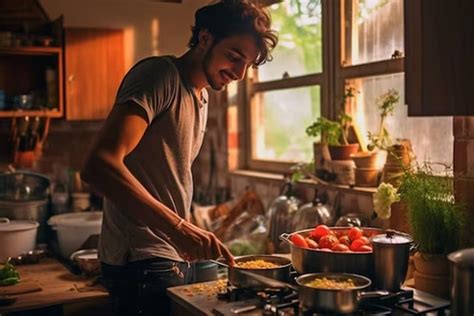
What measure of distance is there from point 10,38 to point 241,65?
1.83 metres

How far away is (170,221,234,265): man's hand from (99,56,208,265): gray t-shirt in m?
0.23

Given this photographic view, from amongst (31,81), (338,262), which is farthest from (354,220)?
(31,81)

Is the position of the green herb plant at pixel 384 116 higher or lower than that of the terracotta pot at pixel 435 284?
higher

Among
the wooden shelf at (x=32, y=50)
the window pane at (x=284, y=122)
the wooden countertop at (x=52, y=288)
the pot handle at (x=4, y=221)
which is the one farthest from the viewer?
the wooden shelf at (x=32, y=50)

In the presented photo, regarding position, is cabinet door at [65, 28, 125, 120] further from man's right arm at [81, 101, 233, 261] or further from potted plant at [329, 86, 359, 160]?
man's right arm at [81, 101, 233, 261]

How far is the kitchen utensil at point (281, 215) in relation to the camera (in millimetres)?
2832

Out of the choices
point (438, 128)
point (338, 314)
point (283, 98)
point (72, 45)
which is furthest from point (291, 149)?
point (338, 314)

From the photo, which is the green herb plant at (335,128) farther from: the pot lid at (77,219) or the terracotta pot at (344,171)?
the pot lid at (77,219)

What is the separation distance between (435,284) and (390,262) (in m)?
0.17

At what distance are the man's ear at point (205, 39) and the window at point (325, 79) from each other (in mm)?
905

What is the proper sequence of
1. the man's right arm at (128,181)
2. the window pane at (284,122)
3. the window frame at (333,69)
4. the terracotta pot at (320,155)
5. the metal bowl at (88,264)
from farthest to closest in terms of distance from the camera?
the window pane at (284,122), the terracotta pot at (320,155), the window frame at (333,69), the metal bowl at (88,264), the man's right arm at (128,181)

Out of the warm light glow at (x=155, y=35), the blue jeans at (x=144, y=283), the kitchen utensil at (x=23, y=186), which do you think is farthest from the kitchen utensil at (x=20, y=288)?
the warm light glow at (x=155, y=35)

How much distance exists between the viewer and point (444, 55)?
5.28 feet

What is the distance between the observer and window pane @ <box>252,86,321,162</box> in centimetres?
312
